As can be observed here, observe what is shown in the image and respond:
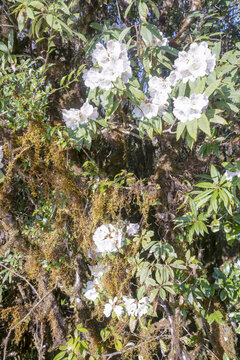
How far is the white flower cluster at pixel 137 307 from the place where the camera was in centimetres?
140

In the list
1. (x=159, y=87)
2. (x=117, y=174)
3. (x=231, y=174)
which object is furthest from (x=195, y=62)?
(x=117, y=174)

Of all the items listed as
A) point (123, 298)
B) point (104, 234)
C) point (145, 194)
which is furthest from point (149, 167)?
point (123, 298)

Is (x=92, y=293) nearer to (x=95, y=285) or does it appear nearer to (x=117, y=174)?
(x=95, y=285)

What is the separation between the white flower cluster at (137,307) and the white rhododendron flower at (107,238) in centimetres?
28

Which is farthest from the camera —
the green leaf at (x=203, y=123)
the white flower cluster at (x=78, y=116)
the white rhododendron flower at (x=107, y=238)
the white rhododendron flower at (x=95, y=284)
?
the white rhododendron flower at (x=95, y=284)

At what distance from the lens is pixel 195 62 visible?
1086mm

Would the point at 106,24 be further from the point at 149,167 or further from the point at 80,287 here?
the point at 80,287

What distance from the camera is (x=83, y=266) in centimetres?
173

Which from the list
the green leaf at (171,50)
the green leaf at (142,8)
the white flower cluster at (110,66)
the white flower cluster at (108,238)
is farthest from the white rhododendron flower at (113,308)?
the green leaf at (142,8)

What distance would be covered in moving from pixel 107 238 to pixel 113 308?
36 centimetres

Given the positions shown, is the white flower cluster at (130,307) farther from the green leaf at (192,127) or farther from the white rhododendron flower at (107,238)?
the green leaf at (192,127)

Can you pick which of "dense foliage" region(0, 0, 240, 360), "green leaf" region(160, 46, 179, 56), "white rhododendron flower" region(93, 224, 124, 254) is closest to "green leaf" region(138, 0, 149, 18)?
"dense foliage" region(0, 0, 240, 360)

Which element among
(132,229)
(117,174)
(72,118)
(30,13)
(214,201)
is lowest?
(132,229)

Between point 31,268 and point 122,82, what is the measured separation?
3.76 feet
